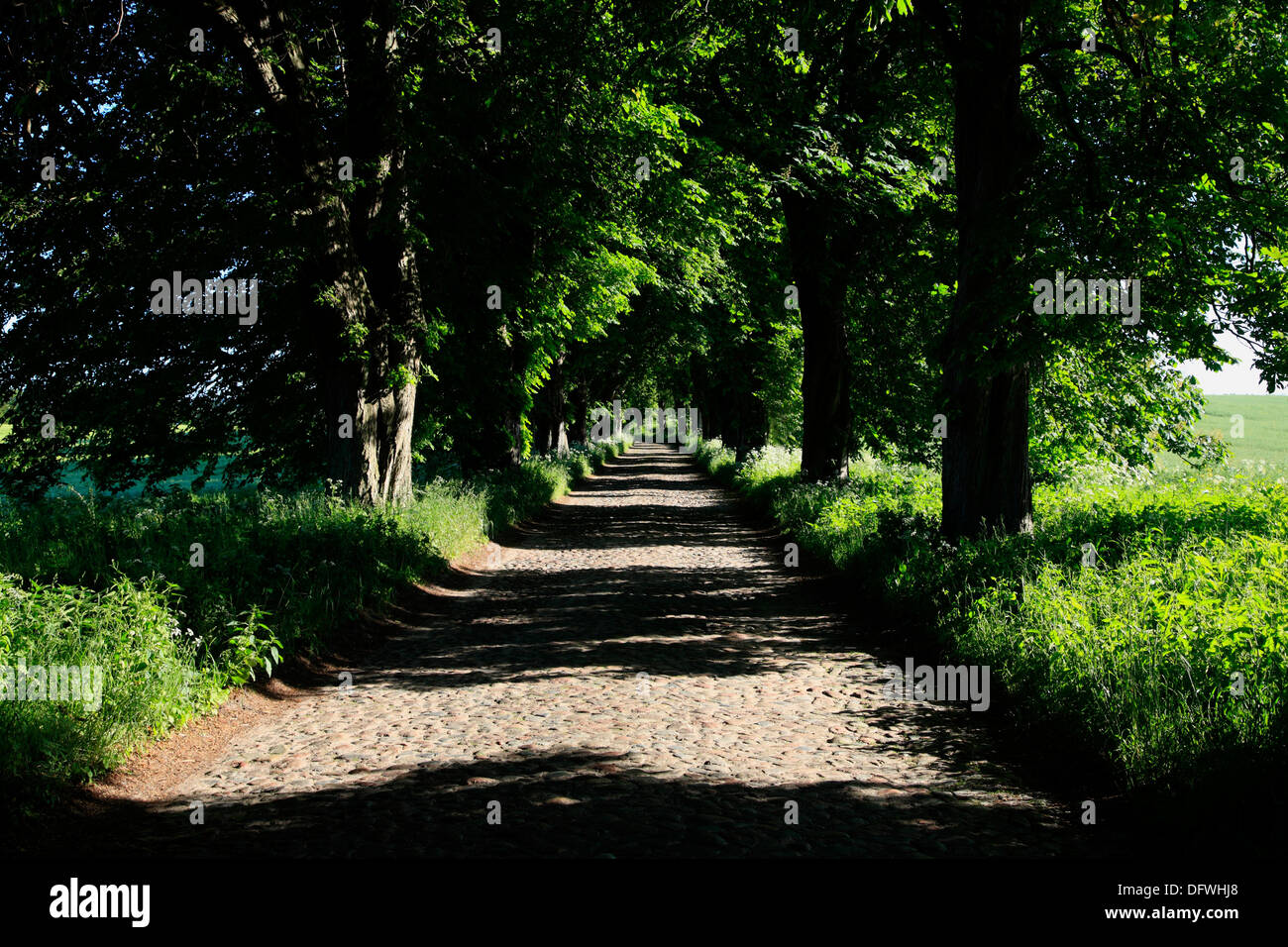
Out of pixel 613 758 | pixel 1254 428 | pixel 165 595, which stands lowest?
pixel 613 758

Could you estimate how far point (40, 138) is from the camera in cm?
1167

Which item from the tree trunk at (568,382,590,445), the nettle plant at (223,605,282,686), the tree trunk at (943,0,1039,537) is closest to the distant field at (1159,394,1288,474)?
the tree trunk at (943,0,1039,537)

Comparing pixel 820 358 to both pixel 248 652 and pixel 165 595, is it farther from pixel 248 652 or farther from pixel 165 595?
pixel 165 595

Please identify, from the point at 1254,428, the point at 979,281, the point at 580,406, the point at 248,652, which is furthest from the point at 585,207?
the point at 1254,428

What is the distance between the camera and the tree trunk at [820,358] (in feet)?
61.4

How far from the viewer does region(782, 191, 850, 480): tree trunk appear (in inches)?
737

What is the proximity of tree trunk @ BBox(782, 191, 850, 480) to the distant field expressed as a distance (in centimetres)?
732

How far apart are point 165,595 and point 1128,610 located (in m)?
7.46

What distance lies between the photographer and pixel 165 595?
6.77 m

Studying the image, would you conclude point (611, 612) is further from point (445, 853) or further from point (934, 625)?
point (445, 853)

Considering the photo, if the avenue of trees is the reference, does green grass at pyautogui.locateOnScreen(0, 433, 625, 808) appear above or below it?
below

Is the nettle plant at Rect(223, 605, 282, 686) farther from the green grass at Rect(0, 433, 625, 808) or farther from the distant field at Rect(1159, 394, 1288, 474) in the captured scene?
the distant field at Rect(1159, 394, 1288, 474)

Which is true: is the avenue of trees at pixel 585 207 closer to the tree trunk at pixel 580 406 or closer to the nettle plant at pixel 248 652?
the nettle plant at pixel 248 652

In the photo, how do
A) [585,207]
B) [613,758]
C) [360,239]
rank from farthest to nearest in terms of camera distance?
[585,207], [360,239], [613,758]
